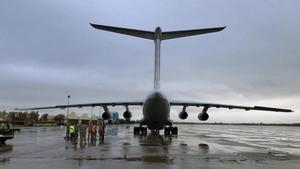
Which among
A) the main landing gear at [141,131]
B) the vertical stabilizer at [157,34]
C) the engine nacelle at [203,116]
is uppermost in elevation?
the vertical stabilizer at [157,34]

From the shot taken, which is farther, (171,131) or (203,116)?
(203,116)

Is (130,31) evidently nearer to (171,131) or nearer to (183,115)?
(171,131)

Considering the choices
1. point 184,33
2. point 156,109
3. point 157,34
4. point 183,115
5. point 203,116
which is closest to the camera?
point 184,33

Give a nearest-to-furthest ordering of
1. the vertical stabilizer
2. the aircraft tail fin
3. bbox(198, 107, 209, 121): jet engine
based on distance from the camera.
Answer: the aircraft tail fin → the vertical stabilizer → bbox(198, 107, 209, 121): jet engine

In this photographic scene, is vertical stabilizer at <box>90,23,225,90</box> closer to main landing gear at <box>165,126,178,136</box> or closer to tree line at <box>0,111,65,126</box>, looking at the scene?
main landing gear at <box>165,126,178,136</box>

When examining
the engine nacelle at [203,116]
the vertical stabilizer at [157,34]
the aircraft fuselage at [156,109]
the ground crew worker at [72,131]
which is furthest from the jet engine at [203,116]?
the ground crew worker at [72,131]

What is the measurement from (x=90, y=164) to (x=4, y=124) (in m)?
11.9

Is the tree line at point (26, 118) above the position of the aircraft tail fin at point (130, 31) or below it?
below

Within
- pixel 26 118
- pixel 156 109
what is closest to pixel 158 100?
pixel 156 109

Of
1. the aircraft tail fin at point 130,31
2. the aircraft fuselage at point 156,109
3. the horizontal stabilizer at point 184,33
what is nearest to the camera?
the aircraft tail fin at point 130,31

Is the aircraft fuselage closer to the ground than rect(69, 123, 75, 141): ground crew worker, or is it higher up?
higher up

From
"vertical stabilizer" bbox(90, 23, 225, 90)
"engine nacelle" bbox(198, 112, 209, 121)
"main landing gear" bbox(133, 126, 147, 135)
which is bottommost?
"main landing gear" bbox(133, 126, 147, 135)

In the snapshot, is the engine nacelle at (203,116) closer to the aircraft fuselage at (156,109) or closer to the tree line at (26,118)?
the aircraft fuselage at (156,109)

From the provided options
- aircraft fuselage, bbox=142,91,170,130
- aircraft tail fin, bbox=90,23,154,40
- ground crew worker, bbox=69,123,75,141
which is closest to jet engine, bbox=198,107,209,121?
aircraft fuselage, bbox=142,91,170,130
